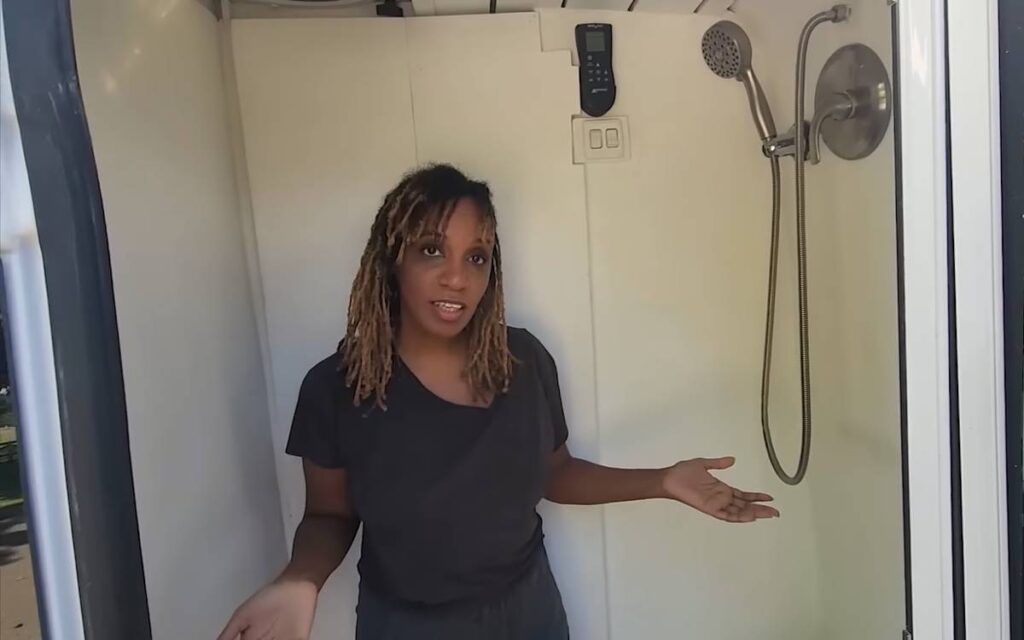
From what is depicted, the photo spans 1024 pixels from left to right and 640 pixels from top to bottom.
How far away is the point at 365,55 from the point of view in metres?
1.38

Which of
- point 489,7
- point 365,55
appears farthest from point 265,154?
point 489,7

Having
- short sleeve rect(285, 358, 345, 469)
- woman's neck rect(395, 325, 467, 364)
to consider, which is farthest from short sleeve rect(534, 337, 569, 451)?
short sleeve rect(285, 358, 345, 469)

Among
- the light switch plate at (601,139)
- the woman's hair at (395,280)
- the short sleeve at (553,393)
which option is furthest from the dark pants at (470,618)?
the light switch plate at (601,139)

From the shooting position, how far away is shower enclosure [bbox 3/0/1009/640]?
960 millimetres

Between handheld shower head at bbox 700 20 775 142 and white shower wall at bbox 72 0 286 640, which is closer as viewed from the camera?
white shower wall at bbox 72 0 286 640

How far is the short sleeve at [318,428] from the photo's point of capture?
121 centimetres

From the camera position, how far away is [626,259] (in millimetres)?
1503

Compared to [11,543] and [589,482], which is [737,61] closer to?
[589,482]

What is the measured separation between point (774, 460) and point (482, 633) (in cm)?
66

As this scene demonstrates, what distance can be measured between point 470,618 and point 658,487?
369 millimetres

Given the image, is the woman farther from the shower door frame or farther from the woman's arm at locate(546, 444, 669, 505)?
the shower door frame

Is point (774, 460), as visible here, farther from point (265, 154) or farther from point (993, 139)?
point (265, 154)

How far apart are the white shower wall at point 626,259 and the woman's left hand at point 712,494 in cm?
18

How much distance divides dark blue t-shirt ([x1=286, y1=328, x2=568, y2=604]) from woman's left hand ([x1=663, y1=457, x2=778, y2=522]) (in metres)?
0.25
